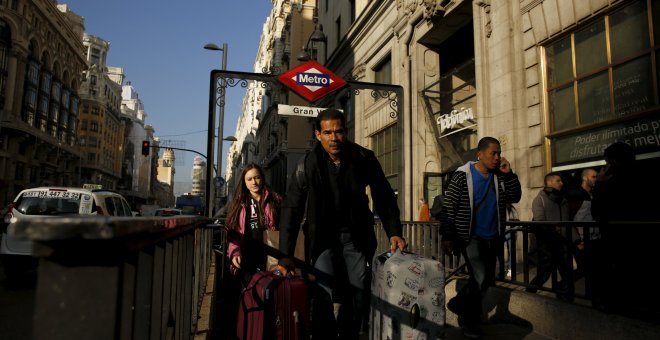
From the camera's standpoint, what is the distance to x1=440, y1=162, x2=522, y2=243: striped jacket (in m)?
4.47

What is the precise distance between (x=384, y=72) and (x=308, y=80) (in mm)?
9556

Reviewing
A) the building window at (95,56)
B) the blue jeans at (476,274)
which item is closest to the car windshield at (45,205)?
the blue jeans at (476,274)

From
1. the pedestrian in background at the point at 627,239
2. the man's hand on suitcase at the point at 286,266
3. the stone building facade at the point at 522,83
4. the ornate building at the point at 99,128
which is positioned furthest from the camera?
the ornate building at the point at 99,128

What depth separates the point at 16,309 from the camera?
652 centimetres

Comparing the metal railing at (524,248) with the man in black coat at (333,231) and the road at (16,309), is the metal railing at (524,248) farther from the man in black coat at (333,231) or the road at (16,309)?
the road at (16,309)

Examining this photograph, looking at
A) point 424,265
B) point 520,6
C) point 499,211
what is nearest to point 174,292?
point 424,265

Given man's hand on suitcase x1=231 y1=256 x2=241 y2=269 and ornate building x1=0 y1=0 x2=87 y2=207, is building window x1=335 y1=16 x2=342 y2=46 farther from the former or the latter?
ornate building x1=0 y1=0 x2=87 y2=207

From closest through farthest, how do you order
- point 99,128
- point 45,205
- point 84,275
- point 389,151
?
point 84,275, point 45,205, point 389,151, point 99,128

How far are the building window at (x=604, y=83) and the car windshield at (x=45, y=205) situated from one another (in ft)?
33.6

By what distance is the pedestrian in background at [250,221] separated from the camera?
4.55 metres

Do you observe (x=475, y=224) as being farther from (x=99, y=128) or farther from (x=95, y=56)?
(x=95, y=56)

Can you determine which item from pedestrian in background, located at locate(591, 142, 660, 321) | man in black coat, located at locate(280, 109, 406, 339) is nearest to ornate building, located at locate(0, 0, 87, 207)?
man in black coat, located at locate(280, 109, 406, 339)

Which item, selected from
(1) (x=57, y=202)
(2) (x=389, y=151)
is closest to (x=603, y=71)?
(2) (x=389, y=151)

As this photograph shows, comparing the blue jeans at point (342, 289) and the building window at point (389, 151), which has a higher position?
the building window at point (389, 151)
